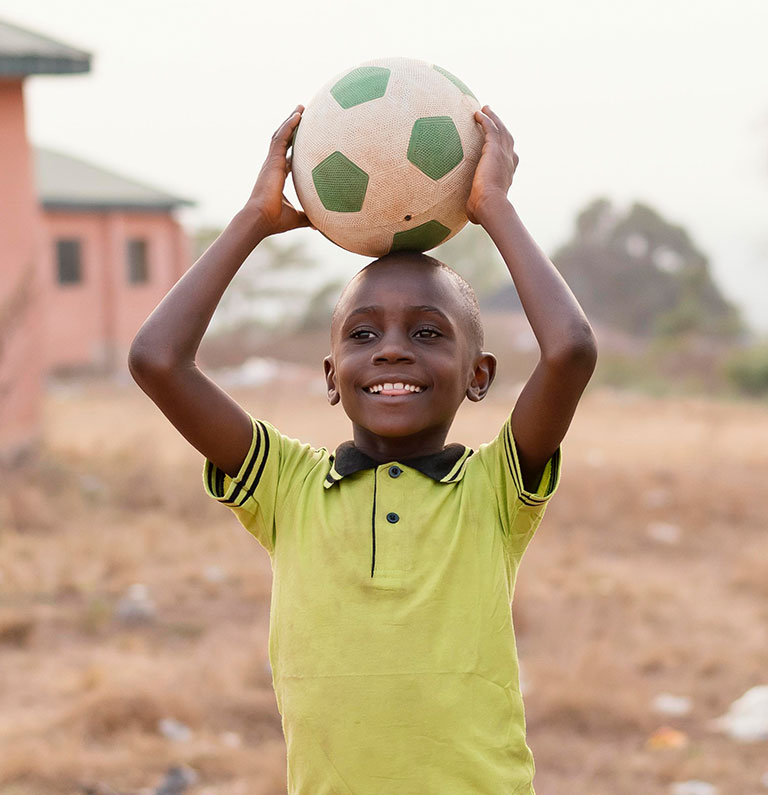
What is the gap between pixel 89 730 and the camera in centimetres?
415

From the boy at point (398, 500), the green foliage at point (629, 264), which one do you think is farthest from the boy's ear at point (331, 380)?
the green foliage at point (629, 264)

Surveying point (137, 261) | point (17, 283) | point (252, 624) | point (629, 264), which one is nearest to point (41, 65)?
point (17, 283)

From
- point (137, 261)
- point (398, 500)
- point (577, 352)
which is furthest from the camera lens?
point (137, 261)

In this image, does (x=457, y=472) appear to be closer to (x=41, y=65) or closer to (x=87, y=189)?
(x=41, y=65)

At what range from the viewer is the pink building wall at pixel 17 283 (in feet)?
26.5

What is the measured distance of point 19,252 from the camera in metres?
8.19

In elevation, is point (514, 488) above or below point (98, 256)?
above

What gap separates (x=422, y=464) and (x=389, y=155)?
57 centimetres

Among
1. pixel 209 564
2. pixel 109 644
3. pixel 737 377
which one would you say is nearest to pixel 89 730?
pixel 109 644

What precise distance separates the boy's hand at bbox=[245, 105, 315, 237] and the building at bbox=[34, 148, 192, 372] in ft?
58.1

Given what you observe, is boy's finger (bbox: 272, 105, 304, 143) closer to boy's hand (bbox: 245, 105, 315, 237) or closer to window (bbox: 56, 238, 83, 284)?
boy's hand (bbox: 245, 105, 315, 237)

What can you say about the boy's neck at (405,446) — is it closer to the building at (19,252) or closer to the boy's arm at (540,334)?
the boy's arm at (540,334)

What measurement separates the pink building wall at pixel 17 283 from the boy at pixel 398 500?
21.2 ft

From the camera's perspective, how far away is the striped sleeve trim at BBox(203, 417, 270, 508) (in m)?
2.02
